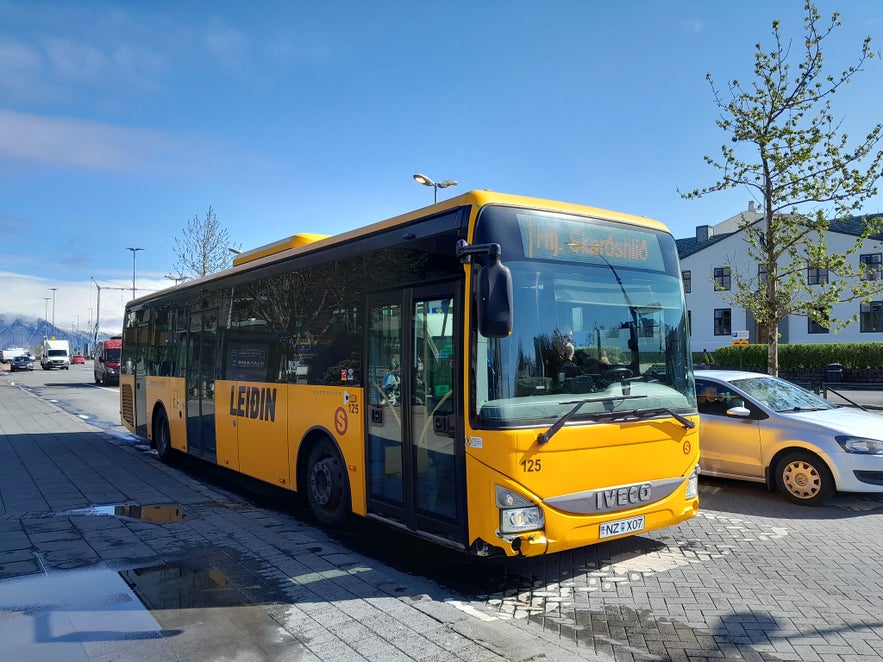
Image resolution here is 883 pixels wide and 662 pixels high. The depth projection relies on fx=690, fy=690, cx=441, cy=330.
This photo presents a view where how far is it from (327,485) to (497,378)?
116 inches

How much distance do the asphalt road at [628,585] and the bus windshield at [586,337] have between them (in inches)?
54.8

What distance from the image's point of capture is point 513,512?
5.04 m

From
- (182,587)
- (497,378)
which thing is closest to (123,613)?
(182,587)

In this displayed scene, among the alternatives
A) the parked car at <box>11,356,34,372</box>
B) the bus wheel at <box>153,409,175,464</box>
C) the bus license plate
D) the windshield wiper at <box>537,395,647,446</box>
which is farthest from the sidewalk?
the parked car at <box>11,356,34,372</box>

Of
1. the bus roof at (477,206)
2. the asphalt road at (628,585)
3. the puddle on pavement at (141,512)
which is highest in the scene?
the bus roof at (477,206)

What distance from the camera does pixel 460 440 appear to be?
529cm

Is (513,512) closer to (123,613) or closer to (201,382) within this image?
(123,613)

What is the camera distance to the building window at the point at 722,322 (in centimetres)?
5234

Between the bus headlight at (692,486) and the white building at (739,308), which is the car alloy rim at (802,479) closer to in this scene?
the bus headlight at (692,486)

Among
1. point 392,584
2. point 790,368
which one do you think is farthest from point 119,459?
point 790,368

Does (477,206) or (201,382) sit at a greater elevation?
(477,206)

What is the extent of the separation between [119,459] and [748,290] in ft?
43.1

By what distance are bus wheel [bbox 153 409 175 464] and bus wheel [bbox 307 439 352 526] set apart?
5377mm

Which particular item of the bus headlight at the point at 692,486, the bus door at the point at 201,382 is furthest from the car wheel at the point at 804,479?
the bus door at the point at 201,382
